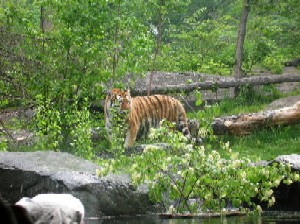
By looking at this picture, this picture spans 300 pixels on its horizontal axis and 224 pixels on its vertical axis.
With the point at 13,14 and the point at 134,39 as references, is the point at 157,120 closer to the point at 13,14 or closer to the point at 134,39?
the point at 134,39

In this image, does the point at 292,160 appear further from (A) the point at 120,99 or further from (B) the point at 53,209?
(B) the point at 53,209

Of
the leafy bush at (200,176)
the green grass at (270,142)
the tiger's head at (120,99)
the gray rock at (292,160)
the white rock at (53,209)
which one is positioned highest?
the white rock at (53,209)

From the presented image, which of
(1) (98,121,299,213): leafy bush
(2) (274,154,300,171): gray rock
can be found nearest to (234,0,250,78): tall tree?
(2) (274,154,300,171): gray rock

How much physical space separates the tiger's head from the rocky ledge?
525cm

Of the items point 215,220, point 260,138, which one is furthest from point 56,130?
point 260,138

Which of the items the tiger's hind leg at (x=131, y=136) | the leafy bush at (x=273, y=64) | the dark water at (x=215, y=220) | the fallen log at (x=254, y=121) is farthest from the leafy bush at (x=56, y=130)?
the leafy bush at (x=273, y=64)

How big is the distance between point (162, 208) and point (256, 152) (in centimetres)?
607

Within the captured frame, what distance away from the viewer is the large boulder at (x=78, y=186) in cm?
752

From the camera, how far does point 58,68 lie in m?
13.0

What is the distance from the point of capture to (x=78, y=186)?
7.43m

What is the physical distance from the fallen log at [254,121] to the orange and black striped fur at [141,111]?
801mm

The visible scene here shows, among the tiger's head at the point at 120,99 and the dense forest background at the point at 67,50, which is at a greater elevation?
the dense forest background at the point at 67,50

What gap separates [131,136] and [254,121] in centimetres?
289

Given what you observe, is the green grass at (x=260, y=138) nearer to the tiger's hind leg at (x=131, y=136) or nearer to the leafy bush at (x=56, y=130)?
the tiger's hind leg at (x=131, y=136)
